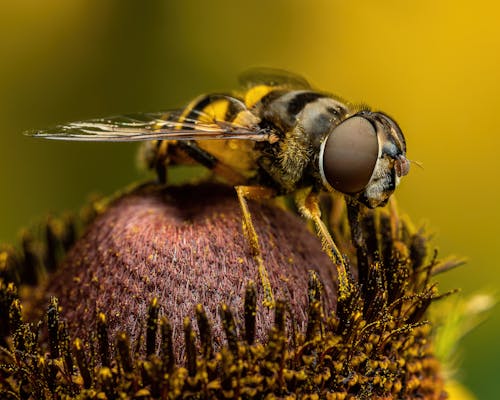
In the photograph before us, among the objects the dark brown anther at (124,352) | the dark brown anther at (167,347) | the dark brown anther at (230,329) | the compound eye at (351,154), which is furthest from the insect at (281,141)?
the dark brown anther at (124,352)

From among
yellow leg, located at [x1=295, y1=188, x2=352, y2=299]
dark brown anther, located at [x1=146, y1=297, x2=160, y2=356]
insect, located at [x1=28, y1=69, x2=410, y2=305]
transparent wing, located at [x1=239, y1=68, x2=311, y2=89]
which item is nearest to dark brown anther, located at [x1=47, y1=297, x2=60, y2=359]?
dark brown anther, located at [x1=146, y1=297, x2=160, y2=356]

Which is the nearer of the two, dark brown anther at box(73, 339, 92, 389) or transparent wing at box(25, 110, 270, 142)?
dark brown anther at box(73, 339, 92, 389)

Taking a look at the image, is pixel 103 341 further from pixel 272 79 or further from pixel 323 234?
pixel 272 79

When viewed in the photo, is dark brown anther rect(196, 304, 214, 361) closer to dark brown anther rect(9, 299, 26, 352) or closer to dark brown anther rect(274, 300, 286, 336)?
dark brown anther rect(274, 300, 286, 336)

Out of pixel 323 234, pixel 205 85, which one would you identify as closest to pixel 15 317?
pixel 323 234

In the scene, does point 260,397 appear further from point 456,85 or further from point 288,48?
point 288,48

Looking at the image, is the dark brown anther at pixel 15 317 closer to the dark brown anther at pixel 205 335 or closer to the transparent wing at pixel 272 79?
the dark brown anther at pixel 205 335
